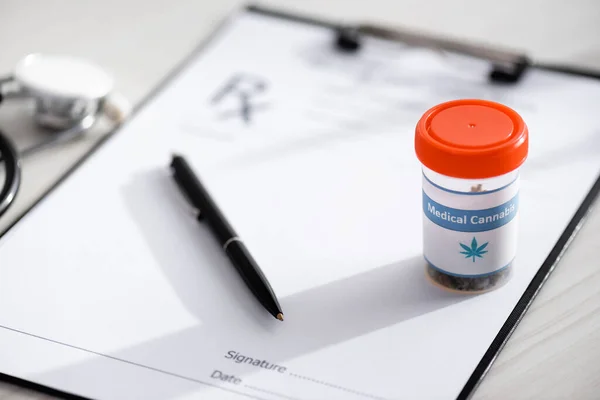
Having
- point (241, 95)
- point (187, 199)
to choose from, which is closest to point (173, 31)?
point (241, 95)

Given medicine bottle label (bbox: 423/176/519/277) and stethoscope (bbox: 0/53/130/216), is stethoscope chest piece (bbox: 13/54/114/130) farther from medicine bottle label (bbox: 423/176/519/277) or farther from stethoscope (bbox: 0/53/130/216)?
medicine bottle label (bbox: 423/176/519/277)

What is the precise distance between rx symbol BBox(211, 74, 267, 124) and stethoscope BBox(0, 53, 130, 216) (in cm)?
9

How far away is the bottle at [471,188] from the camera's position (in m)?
0.48

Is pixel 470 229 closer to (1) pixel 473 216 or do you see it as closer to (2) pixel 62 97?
(1) pixel 473 216

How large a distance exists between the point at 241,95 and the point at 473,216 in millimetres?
326

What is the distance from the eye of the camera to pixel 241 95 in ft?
2.51

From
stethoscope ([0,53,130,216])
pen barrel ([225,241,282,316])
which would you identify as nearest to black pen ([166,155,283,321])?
pen barrel ([225,241,282,316])

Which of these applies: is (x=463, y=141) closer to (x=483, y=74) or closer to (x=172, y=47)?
(x=483, y=74)

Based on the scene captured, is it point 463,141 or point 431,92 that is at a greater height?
point 463,141

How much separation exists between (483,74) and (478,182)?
29 centimetres

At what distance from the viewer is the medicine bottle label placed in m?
0.50

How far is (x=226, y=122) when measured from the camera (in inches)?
28.8

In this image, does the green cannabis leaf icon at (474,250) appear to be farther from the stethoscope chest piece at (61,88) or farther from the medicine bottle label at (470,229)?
the stethoscope chest piece at (61,88)

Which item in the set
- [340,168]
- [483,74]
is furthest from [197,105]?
[483,74]
